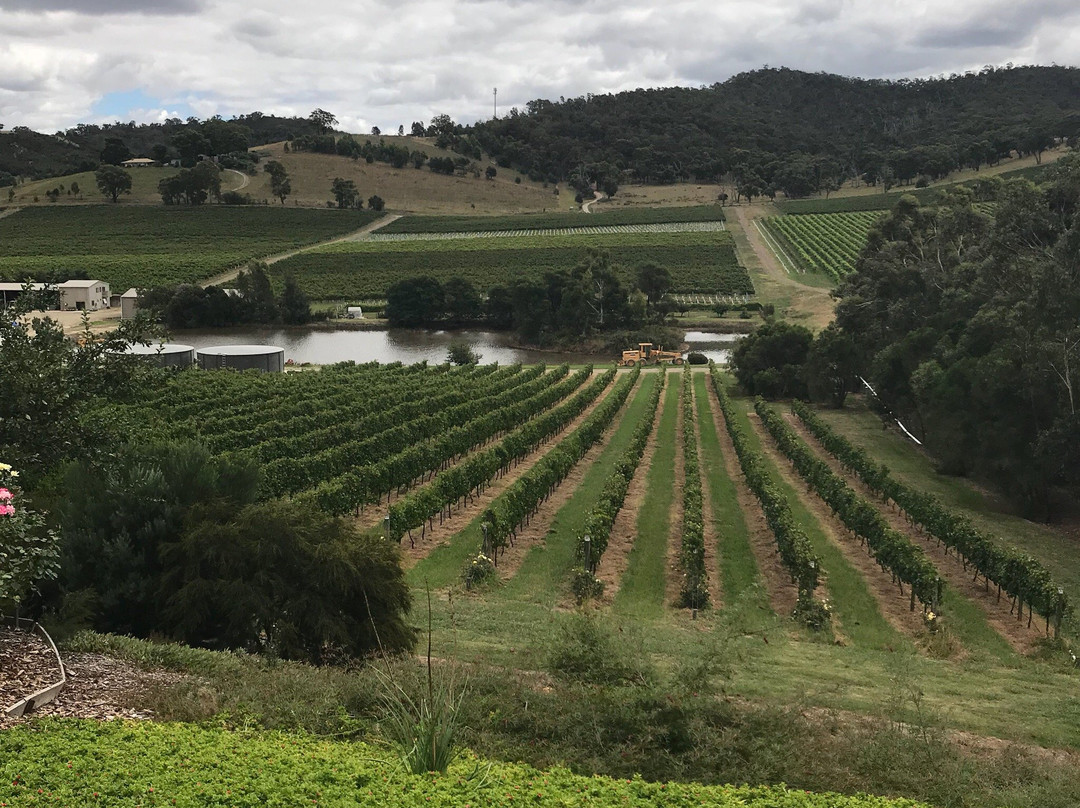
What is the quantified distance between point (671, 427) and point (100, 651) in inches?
1326

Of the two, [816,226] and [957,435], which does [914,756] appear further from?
[816,226]

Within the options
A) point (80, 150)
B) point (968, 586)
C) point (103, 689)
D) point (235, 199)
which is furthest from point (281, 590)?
point (80, 150)

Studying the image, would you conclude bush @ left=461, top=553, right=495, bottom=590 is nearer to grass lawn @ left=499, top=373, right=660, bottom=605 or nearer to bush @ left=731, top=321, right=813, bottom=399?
grass lawn @ left=499, top=373, right=660, bottom=605

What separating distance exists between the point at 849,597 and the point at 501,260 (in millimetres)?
90183

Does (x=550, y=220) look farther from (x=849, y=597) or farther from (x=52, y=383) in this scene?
(x=52, y=383)

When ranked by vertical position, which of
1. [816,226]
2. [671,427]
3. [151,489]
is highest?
[816,226]

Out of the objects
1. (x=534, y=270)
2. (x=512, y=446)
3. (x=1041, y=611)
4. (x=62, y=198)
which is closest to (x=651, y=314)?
(x=534, y=270)

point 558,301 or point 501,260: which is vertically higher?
point 501,260

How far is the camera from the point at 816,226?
390ft

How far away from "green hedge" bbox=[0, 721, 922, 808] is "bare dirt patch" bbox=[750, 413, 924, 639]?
1229cm

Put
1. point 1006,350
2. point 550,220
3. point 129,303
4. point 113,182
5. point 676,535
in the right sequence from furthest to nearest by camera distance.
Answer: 1. point 550,220
2. point 113,182
3. point 129,303
4. point 1006,350
5. point 676,535

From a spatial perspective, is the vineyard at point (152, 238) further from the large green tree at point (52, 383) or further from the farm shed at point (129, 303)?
the large green tree at point (52, 383)

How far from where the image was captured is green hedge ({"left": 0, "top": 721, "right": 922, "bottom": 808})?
7.37 m

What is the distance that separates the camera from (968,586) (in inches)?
867
